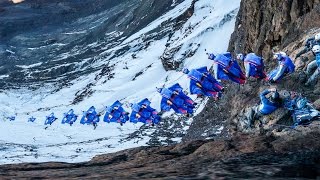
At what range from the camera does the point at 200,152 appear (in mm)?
7480

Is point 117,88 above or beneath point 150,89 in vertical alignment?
above

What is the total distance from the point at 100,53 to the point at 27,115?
24.9 metres

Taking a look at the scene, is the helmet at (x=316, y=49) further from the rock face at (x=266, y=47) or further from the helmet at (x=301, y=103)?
the helmet at (x=301, y=103)

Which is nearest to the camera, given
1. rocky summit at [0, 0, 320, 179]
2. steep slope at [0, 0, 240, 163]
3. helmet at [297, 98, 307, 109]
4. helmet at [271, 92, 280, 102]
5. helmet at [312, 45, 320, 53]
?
rocky summit at [0, 0, 320, 179]

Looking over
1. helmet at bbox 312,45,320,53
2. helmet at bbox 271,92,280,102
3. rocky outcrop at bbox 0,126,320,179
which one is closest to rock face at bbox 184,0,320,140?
helmet at bbox 271,92,280,102

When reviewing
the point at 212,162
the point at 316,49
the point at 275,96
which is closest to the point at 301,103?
the point at 275,96

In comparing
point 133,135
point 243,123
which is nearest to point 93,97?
point 133,135

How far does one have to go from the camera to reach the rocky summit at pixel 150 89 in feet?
22.8

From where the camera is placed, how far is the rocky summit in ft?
22.8

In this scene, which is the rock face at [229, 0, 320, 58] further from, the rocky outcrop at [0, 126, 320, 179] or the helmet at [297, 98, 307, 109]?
the rocky outcrop at [0, 126, 320, 179]

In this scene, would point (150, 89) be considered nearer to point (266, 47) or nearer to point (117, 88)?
point (117, 88)

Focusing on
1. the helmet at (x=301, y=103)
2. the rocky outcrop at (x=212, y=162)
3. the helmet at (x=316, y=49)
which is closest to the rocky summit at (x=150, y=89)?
the rocky outcrop at (x=212, y=162)

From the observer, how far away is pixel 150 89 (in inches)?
1797

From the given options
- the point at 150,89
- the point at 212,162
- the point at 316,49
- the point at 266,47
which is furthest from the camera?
the point at 150,89
